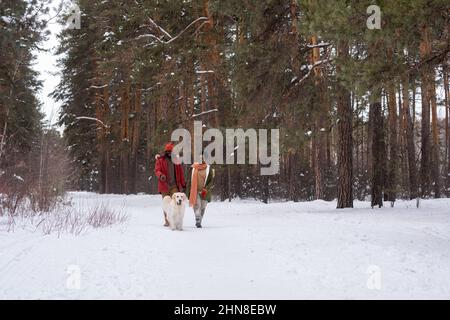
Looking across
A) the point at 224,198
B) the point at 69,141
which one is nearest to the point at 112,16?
the point at 224,198

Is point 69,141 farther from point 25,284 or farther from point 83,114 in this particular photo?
point 25,284

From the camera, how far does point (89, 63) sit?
3127 cm

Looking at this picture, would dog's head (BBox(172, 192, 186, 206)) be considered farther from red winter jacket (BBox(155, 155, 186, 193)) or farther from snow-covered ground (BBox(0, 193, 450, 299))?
red winter jacket (BBox(155, 155, 186, 193))

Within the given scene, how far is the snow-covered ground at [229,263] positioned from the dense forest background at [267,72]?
291cm

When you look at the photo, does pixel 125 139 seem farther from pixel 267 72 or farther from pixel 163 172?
pixel 163 172

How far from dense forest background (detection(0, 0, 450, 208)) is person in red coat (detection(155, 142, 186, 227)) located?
3420mm

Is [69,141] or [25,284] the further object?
[69,141]

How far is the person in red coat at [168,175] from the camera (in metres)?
11.2

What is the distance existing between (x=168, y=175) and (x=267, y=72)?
5030 mm

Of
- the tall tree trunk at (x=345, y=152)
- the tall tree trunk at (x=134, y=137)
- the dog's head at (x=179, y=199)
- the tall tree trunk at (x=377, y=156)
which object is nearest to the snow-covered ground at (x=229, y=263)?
the dog's head at (x=179, y=199)

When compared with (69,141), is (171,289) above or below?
below
